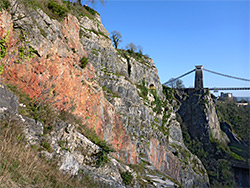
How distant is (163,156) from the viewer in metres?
24.6

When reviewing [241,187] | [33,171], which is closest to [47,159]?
[33,171]

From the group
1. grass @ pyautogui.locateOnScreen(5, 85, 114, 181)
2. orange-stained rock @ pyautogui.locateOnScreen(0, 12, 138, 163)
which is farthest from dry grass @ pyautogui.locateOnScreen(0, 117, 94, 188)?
orange-stained rock @ pyautogui.locateOnScreen(0, 12, 138, 163)

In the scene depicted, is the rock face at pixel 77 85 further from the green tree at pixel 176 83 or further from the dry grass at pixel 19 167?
the green tree at pixel 176 83

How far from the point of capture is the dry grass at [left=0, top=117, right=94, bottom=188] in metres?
3.23

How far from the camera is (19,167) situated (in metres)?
3.59

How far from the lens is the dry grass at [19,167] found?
127 inches

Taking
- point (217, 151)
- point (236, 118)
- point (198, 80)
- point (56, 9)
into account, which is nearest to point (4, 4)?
point (56, 9)

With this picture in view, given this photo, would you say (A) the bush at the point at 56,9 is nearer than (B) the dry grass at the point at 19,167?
No

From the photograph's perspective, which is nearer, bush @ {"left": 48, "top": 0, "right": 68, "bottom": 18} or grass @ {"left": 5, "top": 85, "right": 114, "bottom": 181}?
grass @ {"left": 5, "top": 85, "right": 114, "bottom": 181}

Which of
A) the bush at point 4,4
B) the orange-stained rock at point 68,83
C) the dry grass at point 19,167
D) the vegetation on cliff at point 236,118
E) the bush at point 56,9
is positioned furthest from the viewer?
the vegetation on cliff at point 236,118

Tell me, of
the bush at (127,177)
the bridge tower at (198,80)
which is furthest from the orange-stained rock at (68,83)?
the bridge tower at (198,80)

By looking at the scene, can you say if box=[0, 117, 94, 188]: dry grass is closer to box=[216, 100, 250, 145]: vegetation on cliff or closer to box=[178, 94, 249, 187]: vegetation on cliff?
box=[178, 94, 249, 187]: vegetation on cliff

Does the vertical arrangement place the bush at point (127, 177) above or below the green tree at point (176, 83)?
below

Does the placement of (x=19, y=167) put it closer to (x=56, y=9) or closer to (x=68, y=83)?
(x=68, y=83)
